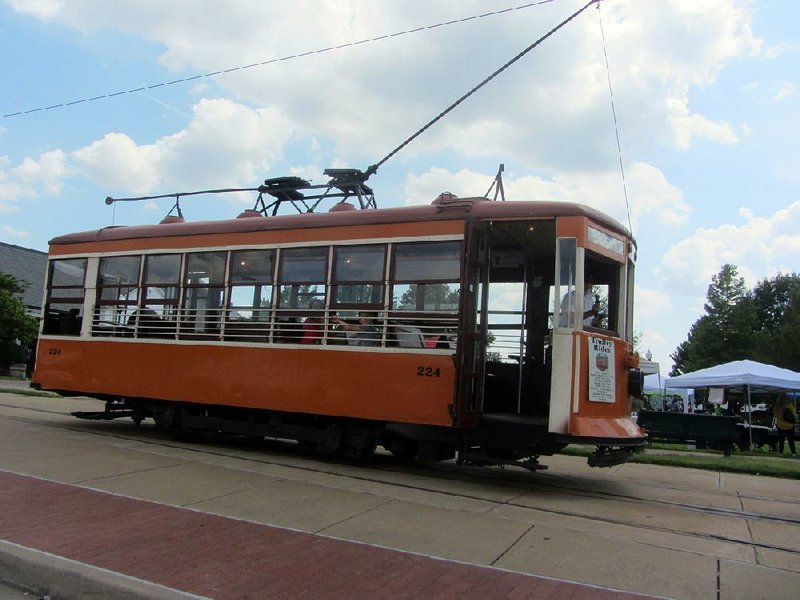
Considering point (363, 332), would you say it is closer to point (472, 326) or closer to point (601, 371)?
point (472, 326)

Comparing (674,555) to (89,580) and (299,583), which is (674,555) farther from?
(89,580)

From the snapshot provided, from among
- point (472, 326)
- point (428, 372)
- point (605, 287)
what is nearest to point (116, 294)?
point (428, 372)

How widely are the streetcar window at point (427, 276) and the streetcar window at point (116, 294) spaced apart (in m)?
4.69

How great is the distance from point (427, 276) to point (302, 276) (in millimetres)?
1854

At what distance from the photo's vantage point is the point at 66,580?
4277 millimetres

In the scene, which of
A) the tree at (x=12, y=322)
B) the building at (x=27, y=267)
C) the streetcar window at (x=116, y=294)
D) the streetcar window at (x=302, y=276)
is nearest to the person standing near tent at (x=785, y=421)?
the streetcar window at (x=302, y=276)

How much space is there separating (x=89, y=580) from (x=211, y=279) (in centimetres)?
591

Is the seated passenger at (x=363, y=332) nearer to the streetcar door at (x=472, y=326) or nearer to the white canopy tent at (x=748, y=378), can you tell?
the streetcar door at (x=472, y=326)

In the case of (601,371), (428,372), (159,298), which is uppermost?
(159,298)

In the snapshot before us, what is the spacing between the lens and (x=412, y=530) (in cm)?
551

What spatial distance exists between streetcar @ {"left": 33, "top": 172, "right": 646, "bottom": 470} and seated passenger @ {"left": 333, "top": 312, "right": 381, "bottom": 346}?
0.02 metres

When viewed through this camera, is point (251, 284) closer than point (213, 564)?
No

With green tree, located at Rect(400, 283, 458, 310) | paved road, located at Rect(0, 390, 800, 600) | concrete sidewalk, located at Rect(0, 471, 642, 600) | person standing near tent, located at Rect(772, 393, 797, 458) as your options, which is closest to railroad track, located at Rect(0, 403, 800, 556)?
paved road, located at Rect(0, 390, 800, 600)

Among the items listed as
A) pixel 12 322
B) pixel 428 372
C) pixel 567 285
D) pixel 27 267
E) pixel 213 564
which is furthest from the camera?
pixel 27 267
